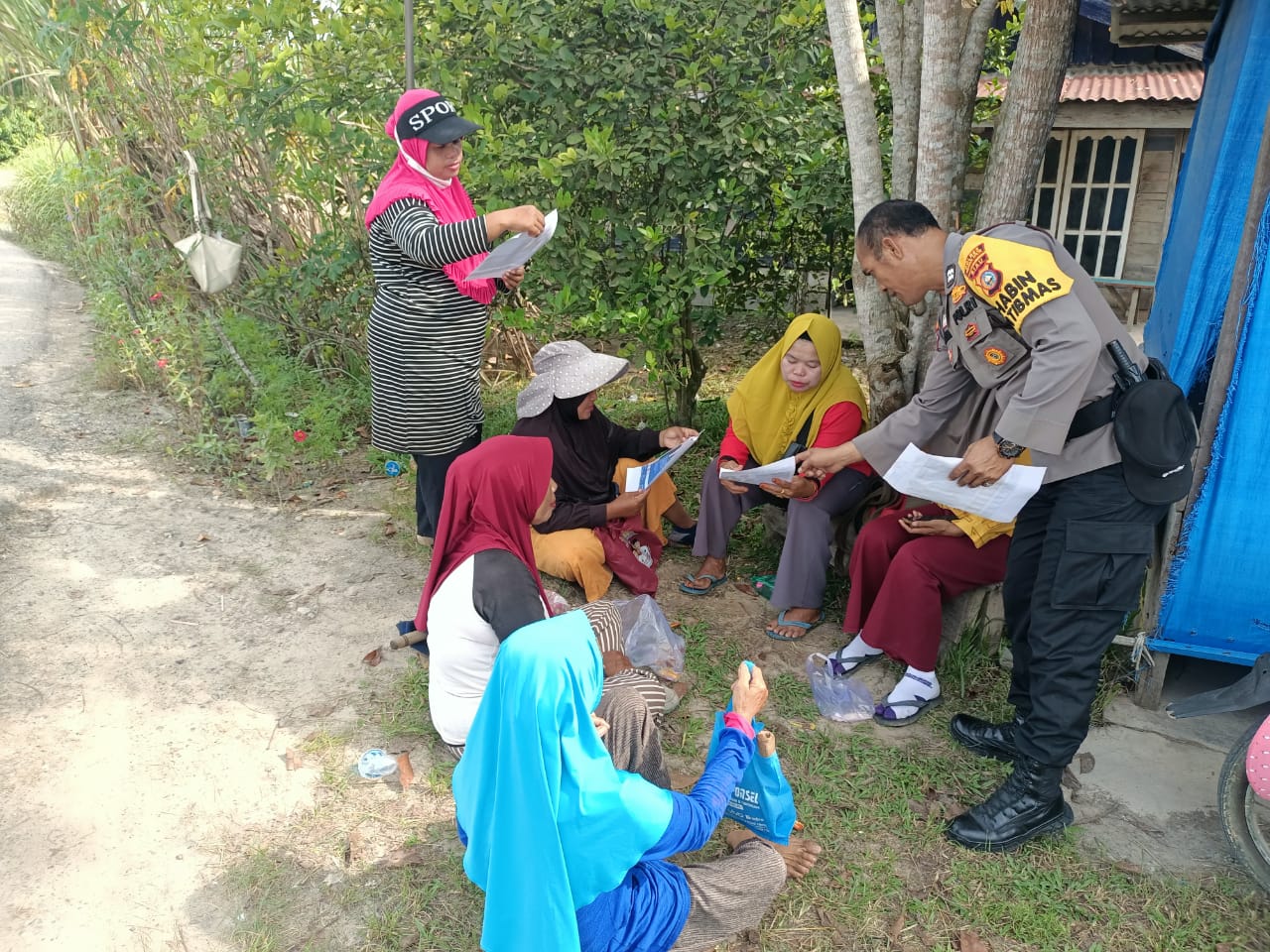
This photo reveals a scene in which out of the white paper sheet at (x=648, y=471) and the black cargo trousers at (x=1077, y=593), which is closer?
the black cargo trousers at (x=1077, y=593)

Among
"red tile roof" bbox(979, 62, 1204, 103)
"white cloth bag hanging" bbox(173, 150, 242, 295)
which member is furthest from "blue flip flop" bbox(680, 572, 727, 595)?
"red tile roof" bbox(979, 62, 1204, 103)

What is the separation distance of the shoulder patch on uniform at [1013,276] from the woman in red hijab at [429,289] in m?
1.51

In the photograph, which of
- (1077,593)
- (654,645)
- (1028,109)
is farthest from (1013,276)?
(654,645)

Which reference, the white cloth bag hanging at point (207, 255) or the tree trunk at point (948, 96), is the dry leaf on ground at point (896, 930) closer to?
the tree trunk at point (948, 96)

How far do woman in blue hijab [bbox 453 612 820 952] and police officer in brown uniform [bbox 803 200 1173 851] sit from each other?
3.69 feet

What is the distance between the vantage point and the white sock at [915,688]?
3492mm

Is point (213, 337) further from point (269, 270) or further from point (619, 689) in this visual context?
point (619, 689)

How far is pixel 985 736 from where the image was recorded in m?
3.29

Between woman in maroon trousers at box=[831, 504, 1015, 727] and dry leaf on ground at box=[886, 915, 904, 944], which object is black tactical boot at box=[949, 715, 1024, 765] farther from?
dry leaf on ground at box=[886, 915, 904, 944]

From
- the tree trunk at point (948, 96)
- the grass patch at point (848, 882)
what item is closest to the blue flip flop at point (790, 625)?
the grass patch at point (848, 882)

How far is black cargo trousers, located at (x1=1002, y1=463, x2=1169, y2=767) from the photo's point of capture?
2.71 meters

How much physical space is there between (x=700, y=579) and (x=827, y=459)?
1.16m

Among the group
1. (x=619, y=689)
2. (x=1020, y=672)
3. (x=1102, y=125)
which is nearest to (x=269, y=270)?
(x=619, y=689)

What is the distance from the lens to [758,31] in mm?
4492
